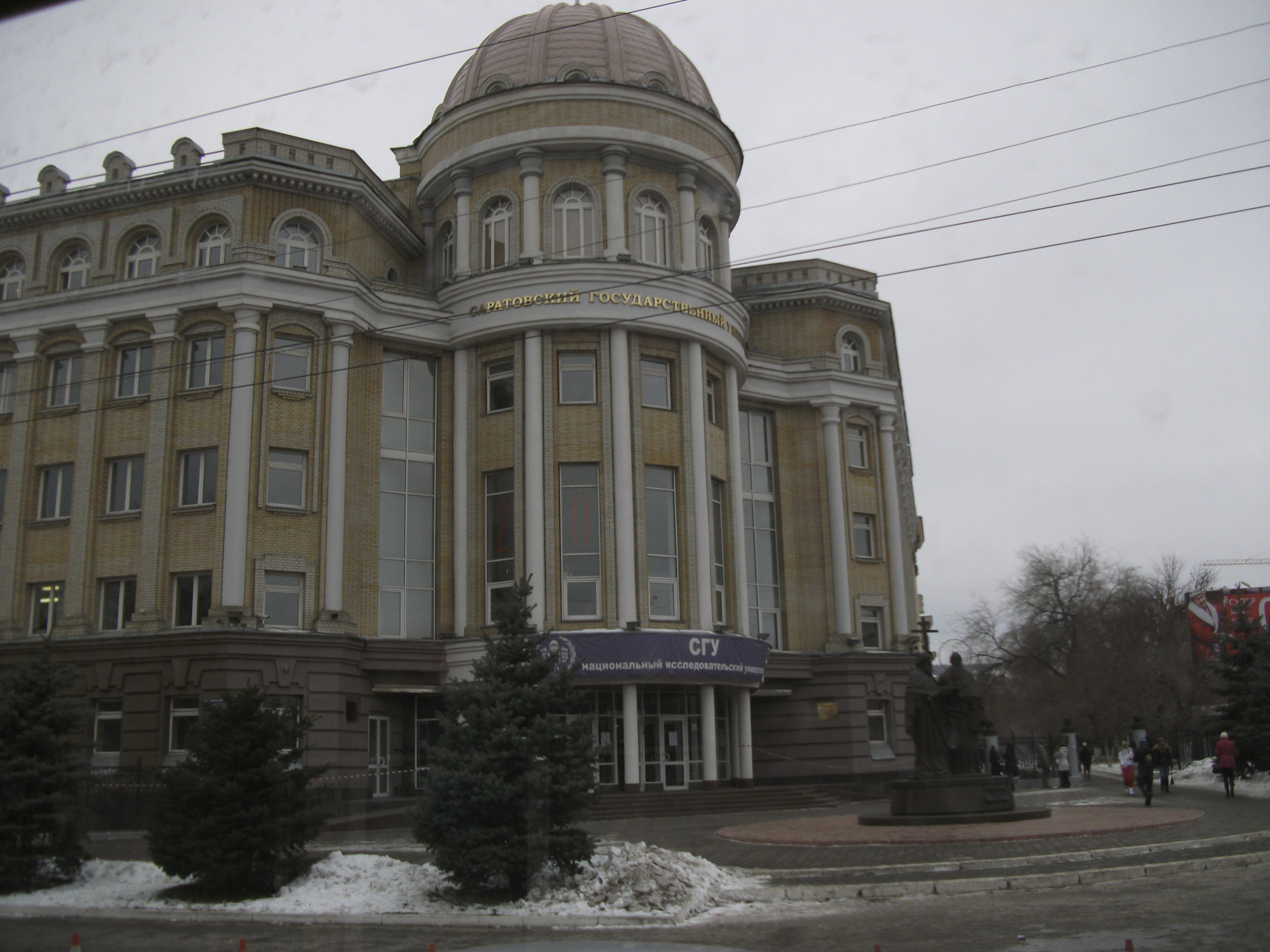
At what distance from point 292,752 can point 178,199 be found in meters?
22.6

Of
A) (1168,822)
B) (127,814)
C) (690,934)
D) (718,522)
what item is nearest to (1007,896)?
(690,934)

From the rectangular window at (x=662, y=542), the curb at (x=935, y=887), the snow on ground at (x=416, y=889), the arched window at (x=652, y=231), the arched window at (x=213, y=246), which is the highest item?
the arched window at (x=652, y=231)

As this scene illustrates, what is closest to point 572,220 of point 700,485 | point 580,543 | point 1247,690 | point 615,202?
point 615,202

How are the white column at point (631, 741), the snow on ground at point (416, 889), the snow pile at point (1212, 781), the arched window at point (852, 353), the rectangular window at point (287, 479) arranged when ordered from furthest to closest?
the arched window at point (852, 353), the white column at point (631, 741), the rectangular window at point (287, 479), the snow pile at point (1212, 781), the snow on ground at point (416, 889)

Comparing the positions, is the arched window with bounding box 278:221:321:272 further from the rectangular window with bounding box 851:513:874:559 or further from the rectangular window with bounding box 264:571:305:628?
the rectangular window with bounding box 851:513:874:559

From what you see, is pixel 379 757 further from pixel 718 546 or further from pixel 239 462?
pixel 718 546

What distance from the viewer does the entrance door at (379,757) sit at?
1289 inches

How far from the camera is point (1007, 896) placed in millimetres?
14727

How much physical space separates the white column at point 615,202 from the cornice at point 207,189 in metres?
6.84

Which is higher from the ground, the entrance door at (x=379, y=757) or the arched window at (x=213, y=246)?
the arched window at (x=213, y=246)

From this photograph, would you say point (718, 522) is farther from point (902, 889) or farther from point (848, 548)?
point (902, 889)

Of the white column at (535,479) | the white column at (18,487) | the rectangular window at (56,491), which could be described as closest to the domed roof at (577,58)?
the white column at (535,479)

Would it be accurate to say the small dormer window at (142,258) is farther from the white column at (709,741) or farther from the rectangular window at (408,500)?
the white column at (709,741)

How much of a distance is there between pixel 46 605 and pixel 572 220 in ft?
60.8
